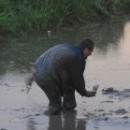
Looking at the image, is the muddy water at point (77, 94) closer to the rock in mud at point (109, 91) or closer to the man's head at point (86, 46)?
the rock in mud at point (109, 91)

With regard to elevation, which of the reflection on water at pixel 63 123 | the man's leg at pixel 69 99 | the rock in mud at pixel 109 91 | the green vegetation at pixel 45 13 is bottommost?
the reflection on water at pixel 63 123

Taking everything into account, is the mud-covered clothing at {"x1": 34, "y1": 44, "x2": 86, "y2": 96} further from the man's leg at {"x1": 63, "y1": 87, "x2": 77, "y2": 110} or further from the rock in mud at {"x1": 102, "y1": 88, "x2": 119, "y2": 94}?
the rock in mud at {"x1": 102, "y1": 88, "x2": 119, "y2": 94}

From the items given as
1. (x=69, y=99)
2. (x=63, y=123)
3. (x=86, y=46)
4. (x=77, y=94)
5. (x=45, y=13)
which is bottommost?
(x=63, y=123)

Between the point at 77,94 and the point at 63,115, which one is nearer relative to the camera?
the point at 63,115

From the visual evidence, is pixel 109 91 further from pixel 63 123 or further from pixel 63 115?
pixel 63 123

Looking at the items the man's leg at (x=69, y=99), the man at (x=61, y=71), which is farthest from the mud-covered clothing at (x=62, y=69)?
the man's leg at (x=69, y=99)

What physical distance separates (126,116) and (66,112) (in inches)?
38.2

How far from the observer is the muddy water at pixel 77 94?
845 centimetres

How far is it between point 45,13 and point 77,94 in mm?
8303

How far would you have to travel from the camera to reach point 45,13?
18281 millimetres

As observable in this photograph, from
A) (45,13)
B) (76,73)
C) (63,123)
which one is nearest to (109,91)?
(76,73)

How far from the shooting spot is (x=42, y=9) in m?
18.4

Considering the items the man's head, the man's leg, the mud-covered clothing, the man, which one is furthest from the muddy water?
the man's head

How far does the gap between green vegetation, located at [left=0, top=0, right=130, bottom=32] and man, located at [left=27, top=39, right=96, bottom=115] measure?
743cm
